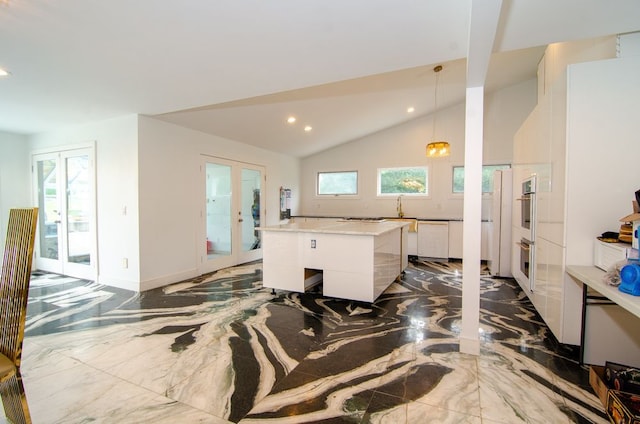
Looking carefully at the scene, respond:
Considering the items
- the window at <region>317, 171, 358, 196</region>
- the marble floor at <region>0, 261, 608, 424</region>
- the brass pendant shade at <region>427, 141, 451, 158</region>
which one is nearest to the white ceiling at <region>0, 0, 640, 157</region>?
the brass pendant shade at <region>427, 141, 451, 158</region>

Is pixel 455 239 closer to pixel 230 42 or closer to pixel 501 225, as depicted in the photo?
pixel 501 225

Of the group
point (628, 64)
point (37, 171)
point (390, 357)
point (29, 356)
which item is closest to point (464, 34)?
point (628, 64)

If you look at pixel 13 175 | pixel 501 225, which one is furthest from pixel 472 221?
pixel 13 175

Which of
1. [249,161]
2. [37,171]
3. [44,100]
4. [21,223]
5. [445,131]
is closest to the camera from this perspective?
[21,223]

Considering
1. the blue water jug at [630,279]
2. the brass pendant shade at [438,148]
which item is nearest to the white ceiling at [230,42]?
the brass pendant shade at [438,148]

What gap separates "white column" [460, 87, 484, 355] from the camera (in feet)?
7.57

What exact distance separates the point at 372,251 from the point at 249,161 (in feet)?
11.6

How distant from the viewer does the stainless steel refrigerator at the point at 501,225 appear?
4434 mm

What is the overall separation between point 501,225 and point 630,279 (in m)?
3.18

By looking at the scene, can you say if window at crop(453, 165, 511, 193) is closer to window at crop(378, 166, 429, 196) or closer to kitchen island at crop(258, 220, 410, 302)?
window at crop(378, 166, 429, 196)

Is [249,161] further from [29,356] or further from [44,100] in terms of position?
[29,356]

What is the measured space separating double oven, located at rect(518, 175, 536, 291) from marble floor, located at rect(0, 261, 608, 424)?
414 millimetres

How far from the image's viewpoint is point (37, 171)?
Answer: 198 inches

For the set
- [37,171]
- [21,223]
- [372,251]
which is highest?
[37,171]
